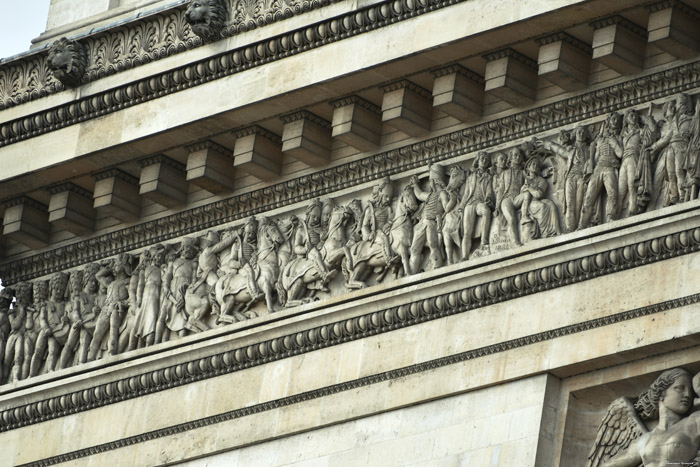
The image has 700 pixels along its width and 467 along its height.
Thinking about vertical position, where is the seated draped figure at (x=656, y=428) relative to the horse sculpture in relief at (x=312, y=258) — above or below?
below

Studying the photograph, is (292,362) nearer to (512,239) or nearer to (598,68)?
(512,239)

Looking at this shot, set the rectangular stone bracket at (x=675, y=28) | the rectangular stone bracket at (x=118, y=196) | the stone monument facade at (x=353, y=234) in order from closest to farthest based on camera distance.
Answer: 1. the stone monument facade at (x=353, y=234)
2. the rectangular stone bracket at (x=675, y=28)
3. the rectangular stone bracket at (x=118, y=196)

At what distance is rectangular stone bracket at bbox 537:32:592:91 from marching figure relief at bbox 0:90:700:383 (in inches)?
12.9

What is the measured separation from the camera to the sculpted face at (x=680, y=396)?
588 inches

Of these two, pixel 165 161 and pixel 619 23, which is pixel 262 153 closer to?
pixel 165 161

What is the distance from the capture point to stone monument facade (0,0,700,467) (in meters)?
15.4

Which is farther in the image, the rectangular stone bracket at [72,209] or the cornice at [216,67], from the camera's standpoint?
the rectangular stone bracket at [72,209]

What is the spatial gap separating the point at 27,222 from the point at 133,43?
1.71 meters

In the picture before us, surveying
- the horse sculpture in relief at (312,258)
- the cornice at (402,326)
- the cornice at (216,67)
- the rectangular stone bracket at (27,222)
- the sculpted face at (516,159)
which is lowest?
the cornice at (402,326)

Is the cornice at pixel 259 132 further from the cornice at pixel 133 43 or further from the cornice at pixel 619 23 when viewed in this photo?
the cornice at pixel 619 23

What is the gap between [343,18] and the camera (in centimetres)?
1705

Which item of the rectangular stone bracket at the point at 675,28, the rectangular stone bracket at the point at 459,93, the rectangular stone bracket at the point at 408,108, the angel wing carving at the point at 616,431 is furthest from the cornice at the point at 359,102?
the angel wing carving at the point at 616,431

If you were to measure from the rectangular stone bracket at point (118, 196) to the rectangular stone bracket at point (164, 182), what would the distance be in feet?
0.74

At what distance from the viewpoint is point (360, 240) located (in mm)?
17031
